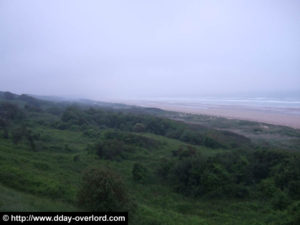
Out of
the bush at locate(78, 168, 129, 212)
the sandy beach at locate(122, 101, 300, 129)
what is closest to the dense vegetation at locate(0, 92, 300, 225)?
the bush at locate(78, 168, 129, 212)

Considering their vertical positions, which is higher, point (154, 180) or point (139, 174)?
point (139, 174)

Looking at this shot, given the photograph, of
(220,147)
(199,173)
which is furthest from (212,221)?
(220,147)

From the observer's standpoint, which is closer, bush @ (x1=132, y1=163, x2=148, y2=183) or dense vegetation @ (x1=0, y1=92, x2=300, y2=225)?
dense vegetation @ (x1=0, y1=92, x2=300, y2=225)

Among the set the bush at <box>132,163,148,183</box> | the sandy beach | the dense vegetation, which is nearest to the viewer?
the dense vegetation

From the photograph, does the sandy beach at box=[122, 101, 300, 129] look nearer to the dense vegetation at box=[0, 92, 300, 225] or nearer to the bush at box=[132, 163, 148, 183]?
the dense vegetation at box=[0, 92, 300, 225]

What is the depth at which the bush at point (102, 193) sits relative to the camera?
7.38m

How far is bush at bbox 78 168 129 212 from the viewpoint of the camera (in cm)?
738

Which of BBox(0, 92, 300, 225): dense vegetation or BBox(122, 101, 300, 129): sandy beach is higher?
BBox(122, 101, 300, 129): sandy beach

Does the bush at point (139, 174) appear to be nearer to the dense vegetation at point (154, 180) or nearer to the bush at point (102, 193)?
the dense vegetation at point (154, 180)

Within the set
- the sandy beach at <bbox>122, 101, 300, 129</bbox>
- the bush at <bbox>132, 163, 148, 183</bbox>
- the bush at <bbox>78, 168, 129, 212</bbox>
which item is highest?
the sandy beach at <bbox>122, 101, 300, 129</bbox>

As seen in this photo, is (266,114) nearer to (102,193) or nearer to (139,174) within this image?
(139,174)

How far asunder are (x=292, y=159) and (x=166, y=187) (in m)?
9.79

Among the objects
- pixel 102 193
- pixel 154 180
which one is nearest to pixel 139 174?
pixel 154 180

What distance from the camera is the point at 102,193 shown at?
7.34 m
